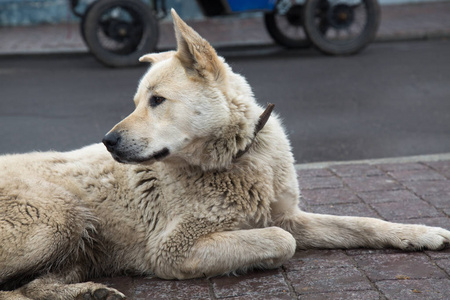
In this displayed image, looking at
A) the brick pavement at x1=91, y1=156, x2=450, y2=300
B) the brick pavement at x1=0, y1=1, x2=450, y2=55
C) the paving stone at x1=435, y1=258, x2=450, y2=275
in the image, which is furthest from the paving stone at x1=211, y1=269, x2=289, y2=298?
the brick pavement at x1=0, y1=1, x2=450, y2=55

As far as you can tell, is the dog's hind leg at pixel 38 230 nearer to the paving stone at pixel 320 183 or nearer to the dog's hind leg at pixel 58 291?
the dog's hind leg at pixel 58 291

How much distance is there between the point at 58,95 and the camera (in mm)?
9273

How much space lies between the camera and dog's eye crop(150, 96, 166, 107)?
364 cm

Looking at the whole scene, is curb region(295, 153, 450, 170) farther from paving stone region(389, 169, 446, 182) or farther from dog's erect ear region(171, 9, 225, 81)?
dog's erect ear region(171, 9, 225, 81)

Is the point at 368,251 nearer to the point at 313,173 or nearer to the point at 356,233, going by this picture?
the point at 356,233

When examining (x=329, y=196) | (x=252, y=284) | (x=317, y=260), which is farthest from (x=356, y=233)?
(x=329, y=196)

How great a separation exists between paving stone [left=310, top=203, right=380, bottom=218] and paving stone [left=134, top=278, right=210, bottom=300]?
1.39 meters

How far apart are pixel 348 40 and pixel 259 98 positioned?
11.7 feet

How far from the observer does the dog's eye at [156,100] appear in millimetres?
3637

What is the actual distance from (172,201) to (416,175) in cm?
263

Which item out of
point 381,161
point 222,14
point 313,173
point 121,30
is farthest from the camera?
point 222,14

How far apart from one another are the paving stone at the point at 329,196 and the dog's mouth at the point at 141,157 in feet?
5.52

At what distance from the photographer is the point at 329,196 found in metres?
5.02

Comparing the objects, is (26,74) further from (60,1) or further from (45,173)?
A: (45,173)
